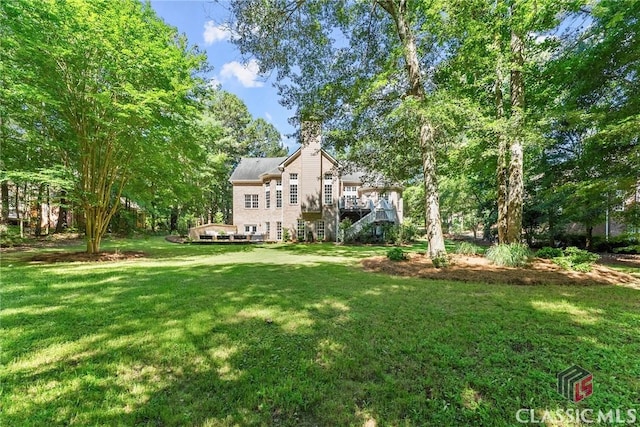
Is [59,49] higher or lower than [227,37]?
lower

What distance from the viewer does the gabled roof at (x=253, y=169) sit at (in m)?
26.4

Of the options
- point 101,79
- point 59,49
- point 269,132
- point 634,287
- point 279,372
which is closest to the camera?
point 279,372

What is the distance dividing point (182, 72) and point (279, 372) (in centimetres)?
1257

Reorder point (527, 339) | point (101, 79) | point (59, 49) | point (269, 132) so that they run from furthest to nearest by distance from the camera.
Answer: point (269, 132), point (101, 79), point (59, 49), point (527, 339)

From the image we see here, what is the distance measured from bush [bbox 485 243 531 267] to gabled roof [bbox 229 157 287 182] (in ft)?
66.3

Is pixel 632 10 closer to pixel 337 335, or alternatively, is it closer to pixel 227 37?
pixel 337 335

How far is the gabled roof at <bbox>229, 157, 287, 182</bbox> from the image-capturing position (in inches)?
1038

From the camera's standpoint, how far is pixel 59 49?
8641mm

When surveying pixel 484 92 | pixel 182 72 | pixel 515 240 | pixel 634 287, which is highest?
pixel 182 72

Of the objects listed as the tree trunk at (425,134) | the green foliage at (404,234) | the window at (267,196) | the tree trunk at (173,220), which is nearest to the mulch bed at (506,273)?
the tree trunk at (425,134)

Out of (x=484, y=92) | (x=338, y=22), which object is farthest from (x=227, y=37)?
(x=484, y=92)

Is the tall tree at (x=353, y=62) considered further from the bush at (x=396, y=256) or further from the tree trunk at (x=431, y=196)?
the bush at (x=396, y=256)

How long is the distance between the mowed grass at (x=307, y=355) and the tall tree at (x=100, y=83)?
7030 mm

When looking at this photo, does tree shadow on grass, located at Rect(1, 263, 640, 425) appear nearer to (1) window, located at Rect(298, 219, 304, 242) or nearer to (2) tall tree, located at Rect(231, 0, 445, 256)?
(2) tall tree, located at Rect(231, 0, 445, 256)
